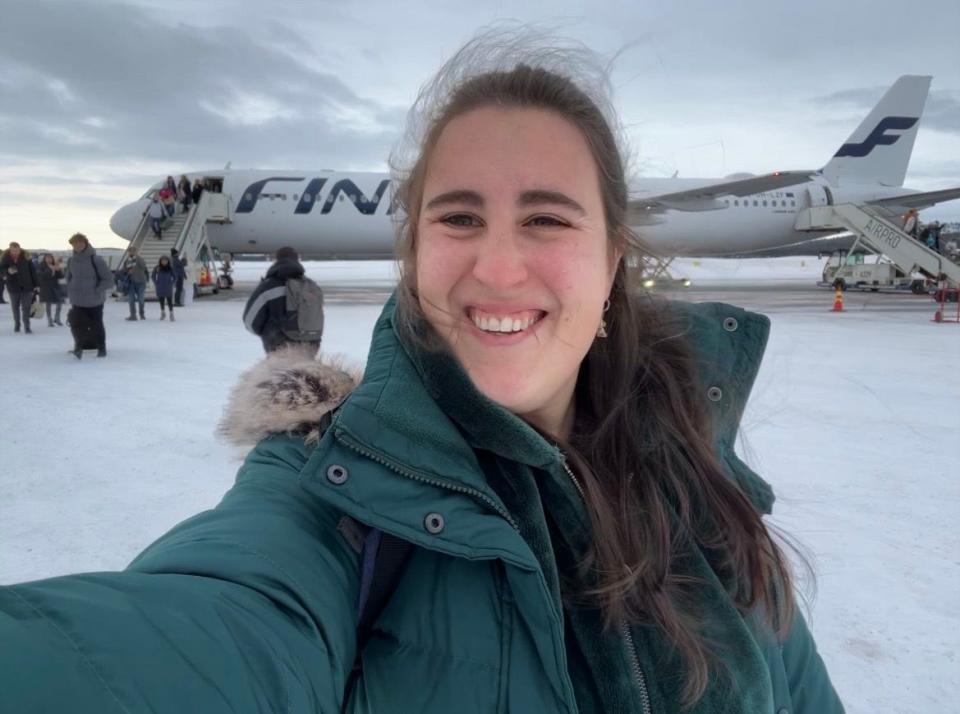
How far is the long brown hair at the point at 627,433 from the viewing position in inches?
44.3

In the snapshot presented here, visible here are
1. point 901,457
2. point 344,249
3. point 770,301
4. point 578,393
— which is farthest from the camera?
point 344,249

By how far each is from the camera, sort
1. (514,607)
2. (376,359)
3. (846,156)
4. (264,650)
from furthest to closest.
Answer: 1. (846,156)
2. (376,359)
3. (514,607)
4. (264,650)

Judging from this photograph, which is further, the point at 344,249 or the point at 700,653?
the point at 344,249

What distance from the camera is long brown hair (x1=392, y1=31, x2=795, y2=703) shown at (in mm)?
1125

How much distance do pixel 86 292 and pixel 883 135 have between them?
2420cm

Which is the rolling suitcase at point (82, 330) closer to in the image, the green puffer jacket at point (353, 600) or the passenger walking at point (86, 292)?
the passenger walking at point (86, 292)

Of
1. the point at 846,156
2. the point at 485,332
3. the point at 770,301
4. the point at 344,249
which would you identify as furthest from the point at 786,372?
the point at 846,156

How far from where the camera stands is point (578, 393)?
1.61 meters

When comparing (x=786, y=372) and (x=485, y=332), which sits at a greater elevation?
(x=485, y=332)

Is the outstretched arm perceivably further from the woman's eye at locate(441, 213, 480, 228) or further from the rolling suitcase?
the rolling suitcase

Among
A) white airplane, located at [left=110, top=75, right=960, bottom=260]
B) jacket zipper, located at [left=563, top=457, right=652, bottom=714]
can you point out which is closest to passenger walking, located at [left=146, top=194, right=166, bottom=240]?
white airplane, located at [left=110, top=75, right=960, bottom=260]

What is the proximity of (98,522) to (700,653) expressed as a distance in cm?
325

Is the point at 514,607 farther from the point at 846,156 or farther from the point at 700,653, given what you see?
the point at 846,156

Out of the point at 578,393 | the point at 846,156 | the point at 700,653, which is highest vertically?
the point at 846,156
